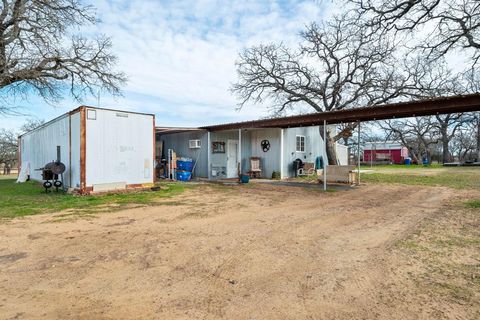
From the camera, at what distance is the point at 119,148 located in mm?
10016

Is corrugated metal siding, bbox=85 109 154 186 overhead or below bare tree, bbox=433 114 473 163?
below

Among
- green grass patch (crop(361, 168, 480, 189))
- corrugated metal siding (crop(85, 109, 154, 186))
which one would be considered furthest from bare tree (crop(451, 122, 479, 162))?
corrugated metal siding (crop(85, 109, 154, 186))

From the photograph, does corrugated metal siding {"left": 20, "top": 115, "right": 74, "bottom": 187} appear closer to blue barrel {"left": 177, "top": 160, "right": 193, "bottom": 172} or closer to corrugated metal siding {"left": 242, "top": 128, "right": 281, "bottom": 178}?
blue barrel {"left": 177, "top": 160, "right": 193, "bottom": 172}

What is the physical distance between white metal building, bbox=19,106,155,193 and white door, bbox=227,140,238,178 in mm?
5636

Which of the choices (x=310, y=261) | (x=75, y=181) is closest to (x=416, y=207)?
(x=310, y=261)

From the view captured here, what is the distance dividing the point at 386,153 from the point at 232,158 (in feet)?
115

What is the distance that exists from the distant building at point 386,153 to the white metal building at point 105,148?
37691 millimetres

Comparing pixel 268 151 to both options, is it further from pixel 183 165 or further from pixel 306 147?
pixel 183 165

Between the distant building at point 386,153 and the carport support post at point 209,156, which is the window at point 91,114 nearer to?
the carport support post at point 209,156

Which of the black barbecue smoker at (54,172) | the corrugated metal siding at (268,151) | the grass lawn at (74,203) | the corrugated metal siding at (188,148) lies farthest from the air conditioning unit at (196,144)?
the black barbecue smoker at (54,172)

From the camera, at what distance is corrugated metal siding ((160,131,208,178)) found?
1563 cm

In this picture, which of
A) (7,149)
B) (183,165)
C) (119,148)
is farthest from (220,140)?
(7,149)

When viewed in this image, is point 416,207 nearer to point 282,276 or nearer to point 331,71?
point 282,276

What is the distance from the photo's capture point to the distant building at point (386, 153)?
42281 millimetres
